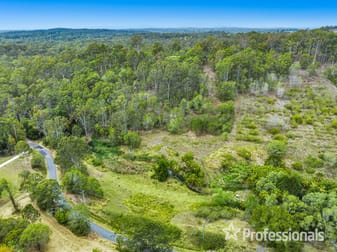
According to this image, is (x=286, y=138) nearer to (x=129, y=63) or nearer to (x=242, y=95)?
(x=242, y=95)

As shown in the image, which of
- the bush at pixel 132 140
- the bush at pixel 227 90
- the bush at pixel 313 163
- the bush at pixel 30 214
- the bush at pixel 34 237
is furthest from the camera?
the bush at pixel 227 90

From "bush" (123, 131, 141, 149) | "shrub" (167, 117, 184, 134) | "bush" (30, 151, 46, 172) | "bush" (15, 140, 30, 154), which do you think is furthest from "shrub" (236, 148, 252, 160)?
"bush" (15, 140, 30, 154)

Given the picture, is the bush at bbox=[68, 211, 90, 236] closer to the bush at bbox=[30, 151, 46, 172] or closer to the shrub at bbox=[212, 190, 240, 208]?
the shrub at bbox=[212, 190, 240, 208]

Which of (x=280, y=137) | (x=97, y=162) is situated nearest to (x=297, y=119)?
(x=280, y=137)

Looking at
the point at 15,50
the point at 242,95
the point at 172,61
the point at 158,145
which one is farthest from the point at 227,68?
the point at 15,50

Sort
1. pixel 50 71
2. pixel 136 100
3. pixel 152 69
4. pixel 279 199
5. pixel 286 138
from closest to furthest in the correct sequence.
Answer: pixel 279 199
pixel 286 138
pixel 136 100
pixel 152 69
pixel 50 71

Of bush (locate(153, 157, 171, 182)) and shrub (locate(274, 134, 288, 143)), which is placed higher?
shrub (locate(274, 134, 288, 143))

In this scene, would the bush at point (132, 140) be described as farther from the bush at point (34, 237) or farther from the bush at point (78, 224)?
the bush at point (34, 237)

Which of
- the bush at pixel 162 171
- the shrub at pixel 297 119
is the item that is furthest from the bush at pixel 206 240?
the shrub at pixel 297 119
